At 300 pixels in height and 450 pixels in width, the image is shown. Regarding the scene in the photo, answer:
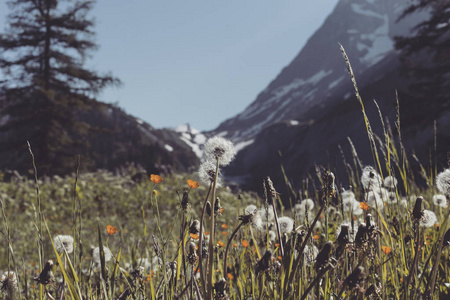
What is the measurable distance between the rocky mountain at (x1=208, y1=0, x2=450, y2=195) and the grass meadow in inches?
786

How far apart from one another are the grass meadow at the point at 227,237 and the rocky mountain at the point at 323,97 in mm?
19959

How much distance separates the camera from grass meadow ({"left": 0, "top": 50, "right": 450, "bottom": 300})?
0.98 metres

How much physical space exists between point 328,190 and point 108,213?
306 inches

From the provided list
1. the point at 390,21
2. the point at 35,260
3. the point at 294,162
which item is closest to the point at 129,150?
the point at 294,162

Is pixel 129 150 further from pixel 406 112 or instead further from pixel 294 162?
pixel 406 112

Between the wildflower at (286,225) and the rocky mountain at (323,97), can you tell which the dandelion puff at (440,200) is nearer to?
the wildflower at (286,225)

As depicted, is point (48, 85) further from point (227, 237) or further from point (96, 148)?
point (96, 148)

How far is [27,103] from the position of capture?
1500 centimetres

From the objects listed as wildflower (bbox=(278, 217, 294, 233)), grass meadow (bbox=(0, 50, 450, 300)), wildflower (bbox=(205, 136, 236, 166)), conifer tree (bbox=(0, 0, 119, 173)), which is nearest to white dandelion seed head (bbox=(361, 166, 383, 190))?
grass meadow (bbox=(0, 50, 450, 300))

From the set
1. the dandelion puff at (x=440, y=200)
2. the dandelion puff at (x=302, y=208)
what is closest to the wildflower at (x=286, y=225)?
the dandelion puff at (x=302, y=208)

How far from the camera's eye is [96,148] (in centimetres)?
4866

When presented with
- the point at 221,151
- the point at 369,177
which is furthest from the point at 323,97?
the point at 221,151

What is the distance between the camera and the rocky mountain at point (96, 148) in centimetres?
1466

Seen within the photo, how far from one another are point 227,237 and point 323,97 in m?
111
